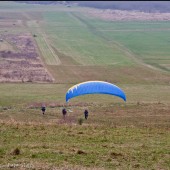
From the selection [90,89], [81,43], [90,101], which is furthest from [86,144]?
[81,43]

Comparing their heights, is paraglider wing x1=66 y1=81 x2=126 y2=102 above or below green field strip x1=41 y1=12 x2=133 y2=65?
above

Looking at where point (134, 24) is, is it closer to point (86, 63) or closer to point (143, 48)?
point (143, 48)

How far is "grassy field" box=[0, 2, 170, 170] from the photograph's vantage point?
1312 centimetres

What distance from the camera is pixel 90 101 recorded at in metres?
35.8

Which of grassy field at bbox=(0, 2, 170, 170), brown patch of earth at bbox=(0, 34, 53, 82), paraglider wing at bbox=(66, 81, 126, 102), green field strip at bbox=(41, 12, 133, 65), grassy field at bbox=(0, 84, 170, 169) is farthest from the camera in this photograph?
green field strip at bbox=(41, 12, 133, 65)

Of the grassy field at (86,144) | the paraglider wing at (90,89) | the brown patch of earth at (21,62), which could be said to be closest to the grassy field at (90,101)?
the grassy field at (86,144)

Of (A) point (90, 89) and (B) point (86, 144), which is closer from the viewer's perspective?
(B) point (86, 144)

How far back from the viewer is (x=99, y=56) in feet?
209

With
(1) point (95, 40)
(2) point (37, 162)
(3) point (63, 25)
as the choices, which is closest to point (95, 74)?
(1) point (95, 40)

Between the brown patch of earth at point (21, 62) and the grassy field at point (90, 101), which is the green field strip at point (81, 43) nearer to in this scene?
the grassy field at point (90, 101)

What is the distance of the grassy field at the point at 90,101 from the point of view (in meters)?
13.1

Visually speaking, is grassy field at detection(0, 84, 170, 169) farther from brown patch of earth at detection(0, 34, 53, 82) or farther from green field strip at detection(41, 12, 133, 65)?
green field strip at detection(41, 12, 133, 65)

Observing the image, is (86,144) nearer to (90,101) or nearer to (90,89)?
(90,89)

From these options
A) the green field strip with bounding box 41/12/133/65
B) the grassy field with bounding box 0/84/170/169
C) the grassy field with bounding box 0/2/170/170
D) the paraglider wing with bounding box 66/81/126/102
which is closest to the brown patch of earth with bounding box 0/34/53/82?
the grassy field with bounding box 0/2/170/170
